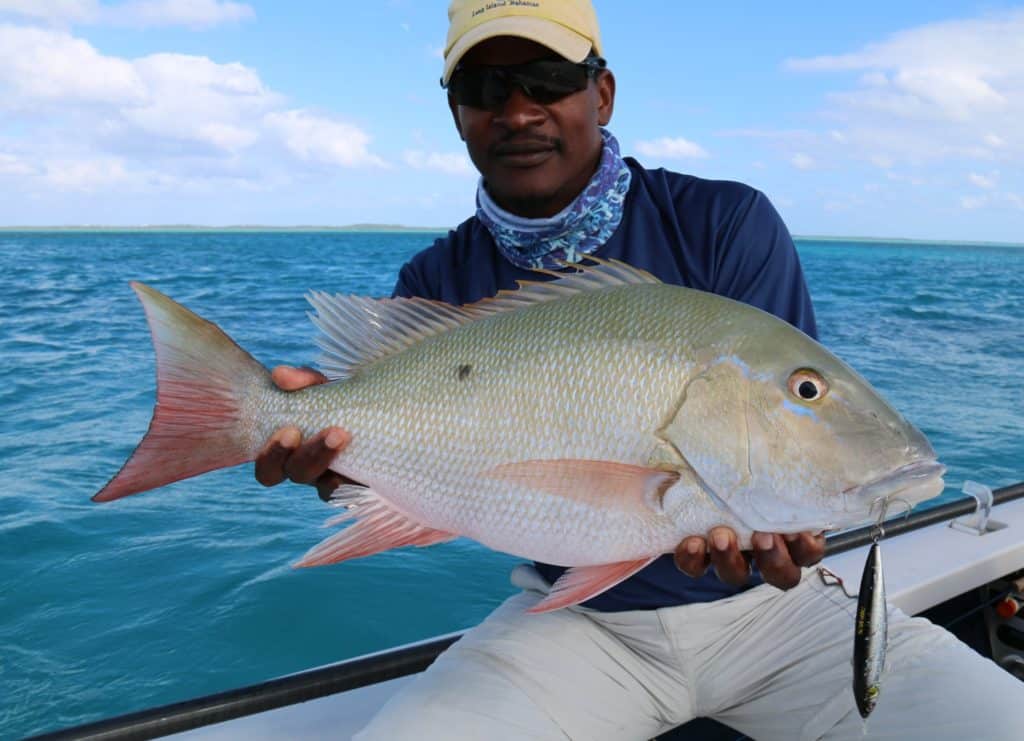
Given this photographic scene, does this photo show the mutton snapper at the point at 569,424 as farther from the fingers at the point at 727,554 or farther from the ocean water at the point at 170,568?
the ocean water at the point at 170,568

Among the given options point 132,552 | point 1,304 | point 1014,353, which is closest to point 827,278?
point 1014,353

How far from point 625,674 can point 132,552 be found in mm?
4695

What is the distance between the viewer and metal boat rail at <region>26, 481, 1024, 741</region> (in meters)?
1.97

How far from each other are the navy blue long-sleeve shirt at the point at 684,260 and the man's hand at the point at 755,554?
0.46 m

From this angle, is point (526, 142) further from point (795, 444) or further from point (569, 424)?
point (795, 444)

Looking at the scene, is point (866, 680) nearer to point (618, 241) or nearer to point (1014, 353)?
point (618, 241)

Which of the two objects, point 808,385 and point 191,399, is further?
point 191,399

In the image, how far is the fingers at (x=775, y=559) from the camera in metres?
1.62

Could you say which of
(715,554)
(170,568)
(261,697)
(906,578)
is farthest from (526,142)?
(170,568)

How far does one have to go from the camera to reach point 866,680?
161cm

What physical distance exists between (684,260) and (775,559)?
98cm

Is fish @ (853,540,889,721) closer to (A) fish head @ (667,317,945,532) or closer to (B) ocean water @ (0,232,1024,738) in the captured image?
(A) fish head @ (667,317,945,532)

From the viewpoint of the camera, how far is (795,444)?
1516 millimetres

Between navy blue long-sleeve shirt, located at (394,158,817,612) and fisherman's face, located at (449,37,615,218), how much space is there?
190 millimetres
